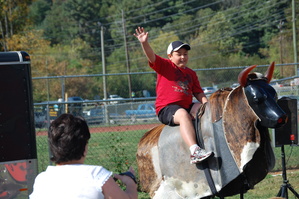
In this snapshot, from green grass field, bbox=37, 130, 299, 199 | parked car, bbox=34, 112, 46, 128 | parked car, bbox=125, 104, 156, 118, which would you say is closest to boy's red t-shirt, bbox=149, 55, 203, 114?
green grass field, bbox=37, 130, 299, 199

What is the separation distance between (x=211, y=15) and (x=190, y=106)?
227ft

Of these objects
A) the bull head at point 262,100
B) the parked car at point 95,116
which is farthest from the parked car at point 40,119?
the bull head at point 262,100

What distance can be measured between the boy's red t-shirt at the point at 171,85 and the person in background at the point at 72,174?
2359 millimetres

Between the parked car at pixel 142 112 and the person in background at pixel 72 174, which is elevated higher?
the person in background at pixel 72 174

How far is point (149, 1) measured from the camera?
7794 cm

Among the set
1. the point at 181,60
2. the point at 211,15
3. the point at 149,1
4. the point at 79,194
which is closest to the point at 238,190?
the point at 181,60

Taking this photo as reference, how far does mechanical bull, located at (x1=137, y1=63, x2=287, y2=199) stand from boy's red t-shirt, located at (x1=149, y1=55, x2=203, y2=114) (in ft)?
1.14

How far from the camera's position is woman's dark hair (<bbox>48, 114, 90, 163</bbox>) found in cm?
277

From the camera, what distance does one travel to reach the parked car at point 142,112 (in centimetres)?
1095

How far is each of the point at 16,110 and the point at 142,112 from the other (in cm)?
534

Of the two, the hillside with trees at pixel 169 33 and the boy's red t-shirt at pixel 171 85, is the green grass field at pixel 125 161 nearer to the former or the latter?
the boy's red t-shirt at pixel 171 85

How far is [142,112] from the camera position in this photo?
36.7 feet

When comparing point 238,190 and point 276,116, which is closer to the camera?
point 276,116

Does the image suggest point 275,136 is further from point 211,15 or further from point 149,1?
point 149,1
